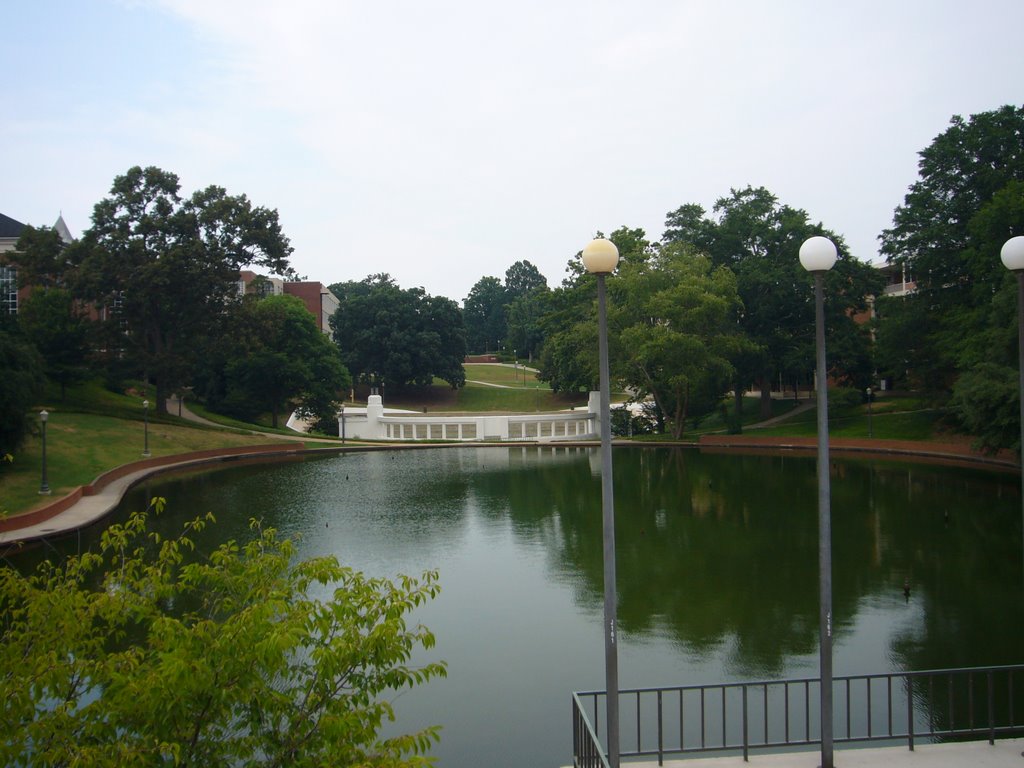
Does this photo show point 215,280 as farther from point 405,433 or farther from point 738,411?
point 738,411

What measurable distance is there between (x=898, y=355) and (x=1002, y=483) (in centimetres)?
1725

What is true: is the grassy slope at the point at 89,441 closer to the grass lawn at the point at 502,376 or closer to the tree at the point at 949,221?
the tree at the point at 949,221

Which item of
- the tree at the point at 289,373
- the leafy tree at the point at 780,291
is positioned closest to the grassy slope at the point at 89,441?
the tree at the point at 289,373

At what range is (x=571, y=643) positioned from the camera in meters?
16.9

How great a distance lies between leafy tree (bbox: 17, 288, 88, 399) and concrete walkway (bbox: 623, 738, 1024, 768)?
177 ft

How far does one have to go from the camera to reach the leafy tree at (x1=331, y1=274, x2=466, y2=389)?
291 feet

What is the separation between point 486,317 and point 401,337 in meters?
59.9

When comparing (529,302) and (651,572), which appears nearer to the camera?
(651,572)

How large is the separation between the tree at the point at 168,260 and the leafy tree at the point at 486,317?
8751 centimetres

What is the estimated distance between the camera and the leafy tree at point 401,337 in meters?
88.6

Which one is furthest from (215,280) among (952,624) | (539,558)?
(952,624)

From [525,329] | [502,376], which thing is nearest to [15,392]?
[502,376]

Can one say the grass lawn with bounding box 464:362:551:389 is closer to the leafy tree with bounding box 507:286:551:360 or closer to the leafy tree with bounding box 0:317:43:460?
the leafy tree with bounding box 507:286:551:360

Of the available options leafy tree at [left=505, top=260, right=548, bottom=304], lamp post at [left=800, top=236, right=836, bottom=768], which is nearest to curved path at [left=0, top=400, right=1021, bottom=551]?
lamp post at [left=800, top=236, right=836, bottom=768]
